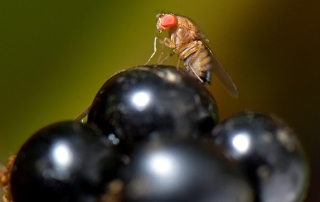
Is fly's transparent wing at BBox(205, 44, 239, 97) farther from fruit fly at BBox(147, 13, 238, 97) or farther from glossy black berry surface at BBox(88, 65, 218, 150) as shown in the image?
glossy black berry surface at BBox(88, 65, 218, 150)

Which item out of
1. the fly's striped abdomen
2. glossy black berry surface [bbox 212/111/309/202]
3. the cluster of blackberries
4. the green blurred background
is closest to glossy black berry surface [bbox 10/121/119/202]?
the cluster of blackberries

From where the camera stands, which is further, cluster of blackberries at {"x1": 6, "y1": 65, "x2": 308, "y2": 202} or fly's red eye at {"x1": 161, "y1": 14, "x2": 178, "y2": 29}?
fly's red eye at {"x1": 161, "y1": 14, "x2": 178, "y2": 29}

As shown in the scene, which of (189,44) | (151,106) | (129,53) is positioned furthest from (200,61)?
(129,53)

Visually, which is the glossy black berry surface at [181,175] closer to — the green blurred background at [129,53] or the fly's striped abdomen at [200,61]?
the fly's striped abdomen at [200,61]

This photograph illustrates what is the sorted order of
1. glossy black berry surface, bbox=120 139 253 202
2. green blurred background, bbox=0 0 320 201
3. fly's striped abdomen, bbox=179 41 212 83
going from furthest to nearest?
green blurred background, bbox=0 0 320 201, fly's striped abdomen, bbox=179 41 212 83, glossy black berry surface, bbox=120 139 253 202

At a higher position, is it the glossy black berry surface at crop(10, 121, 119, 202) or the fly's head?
the fly's head

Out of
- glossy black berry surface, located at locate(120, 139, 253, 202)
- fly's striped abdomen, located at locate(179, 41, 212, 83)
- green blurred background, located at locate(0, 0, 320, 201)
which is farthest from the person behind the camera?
green blurred background, located at locate(0, 0, 320, 201)

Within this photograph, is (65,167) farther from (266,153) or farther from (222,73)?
(222,73)

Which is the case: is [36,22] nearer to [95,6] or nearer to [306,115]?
[95,6]
